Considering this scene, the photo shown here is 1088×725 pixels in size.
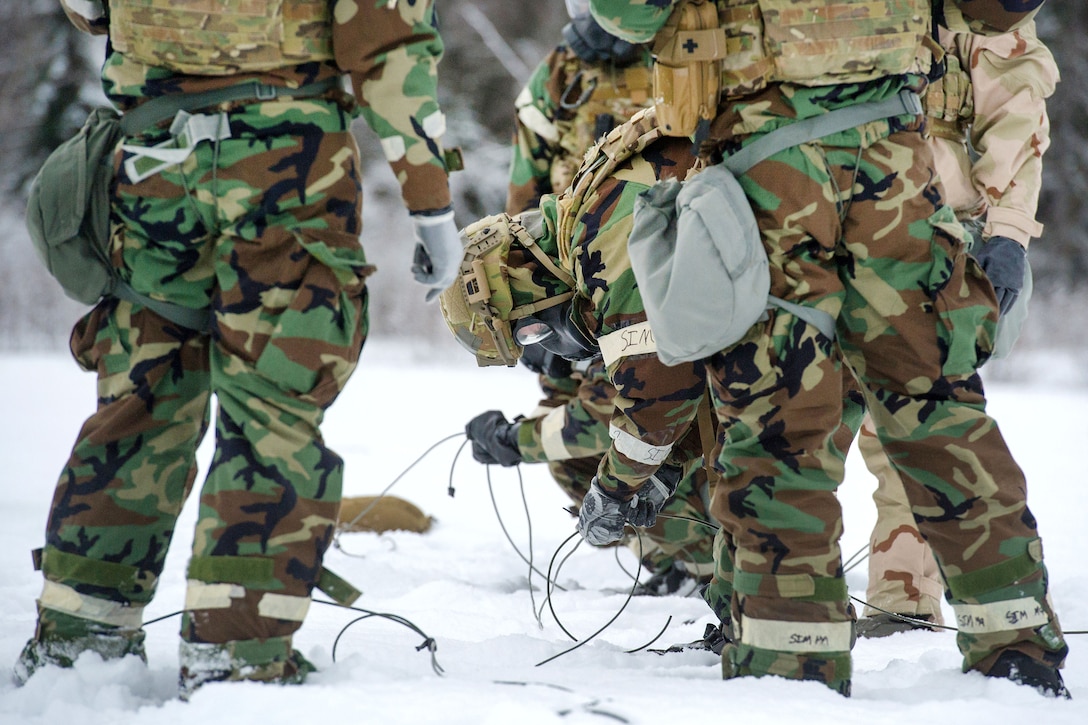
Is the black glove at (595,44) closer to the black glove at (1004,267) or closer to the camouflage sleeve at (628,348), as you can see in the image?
the camouflage sleeve at (628,348)

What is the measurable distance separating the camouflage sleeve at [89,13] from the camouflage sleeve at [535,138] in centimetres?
186

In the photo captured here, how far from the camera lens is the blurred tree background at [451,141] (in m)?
11.3

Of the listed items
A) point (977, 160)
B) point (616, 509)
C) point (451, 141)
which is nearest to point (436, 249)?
point (616, 509)

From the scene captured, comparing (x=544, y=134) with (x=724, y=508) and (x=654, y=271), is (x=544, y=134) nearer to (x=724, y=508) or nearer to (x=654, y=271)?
(x=654, y=271)

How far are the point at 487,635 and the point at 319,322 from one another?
1342 millimetres

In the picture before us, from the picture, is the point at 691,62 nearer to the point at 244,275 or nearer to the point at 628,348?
the point at 628,348

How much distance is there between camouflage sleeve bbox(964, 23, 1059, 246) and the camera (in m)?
3.02

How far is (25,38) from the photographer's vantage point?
1282 cm

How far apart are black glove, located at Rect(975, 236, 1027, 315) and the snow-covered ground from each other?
33.7 inches

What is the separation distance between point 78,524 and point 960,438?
1866mm

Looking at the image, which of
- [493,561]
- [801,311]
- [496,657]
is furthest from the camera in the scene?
[493,561]

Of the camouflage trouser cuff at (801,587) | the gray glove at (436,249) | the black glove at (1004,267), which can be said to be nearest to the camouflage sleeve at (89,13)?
the gray glove at (436,249)

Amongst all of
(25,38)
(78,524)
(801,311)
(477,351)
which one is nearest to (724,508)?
(801,311)

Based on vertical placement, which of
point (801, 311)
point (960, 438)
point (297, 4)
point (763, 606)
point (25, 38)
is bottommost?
point (763, 606)
